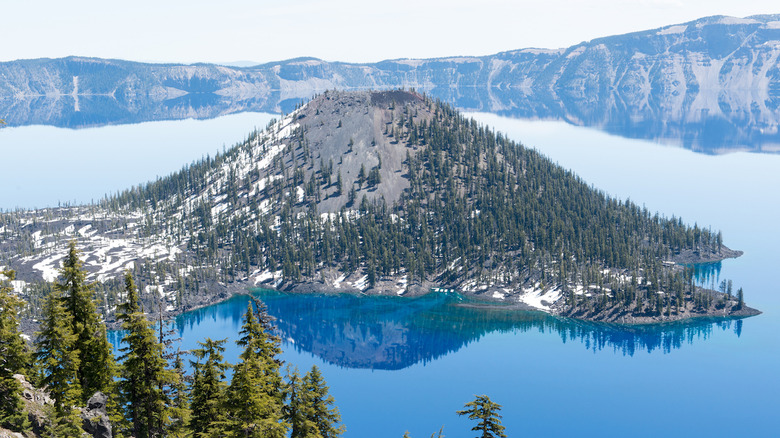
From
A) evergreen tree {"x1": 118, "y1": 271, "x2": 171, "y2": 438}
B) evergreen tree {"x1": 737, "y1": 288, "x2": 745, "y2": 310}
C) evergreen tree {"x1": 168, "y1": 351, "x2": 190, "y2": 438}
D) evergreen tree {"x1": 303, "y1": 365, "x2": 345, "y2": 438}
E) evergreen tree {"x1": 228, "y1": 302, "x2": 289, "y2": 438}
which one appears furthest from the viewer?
evergreen tree {"x1": 737, "y1": 288, "x2": 745, "y2": 310}

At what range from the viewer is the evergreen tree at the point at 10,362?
56781 mm

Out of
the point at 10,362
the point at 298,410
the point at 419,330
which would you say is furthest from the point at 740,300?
the point at 10,362

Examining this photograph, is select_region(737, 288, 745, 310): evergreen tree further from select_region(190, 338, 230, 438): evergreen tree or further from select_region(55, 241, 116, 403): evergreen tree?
select_region(55, 241, 116, 403): evergreen tree

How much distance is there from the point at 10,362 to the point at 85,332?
254 inches

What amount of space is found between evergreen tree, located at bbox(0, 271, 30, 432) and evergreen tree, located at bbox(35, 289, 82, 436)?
5.83 feet

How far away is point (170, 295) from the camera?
195875mm

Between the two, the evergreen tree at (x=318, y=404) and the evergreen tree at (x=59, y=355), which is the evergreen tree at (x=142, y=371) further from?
the evergreen tree at (x=318, y=404)

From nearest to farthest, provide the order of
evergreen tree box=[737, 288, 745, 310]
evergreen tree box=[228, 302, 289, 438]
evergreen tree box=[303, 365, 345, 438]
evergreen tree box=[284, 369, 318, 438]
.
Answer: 1. evergreen tree box=[228, 302, 289, 438]
2. evergreen tree box=[284, 369, 318, 438]
3. evergreen tree box=[303, 365, 345, 438]
4. evergreen tree box=[737, 288, 745, 310]

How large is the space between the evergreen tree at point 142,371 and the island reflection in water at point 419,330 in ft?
326

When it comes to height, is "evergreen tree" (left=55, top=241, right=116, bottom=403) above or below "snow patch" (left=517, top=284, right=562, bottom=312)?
above

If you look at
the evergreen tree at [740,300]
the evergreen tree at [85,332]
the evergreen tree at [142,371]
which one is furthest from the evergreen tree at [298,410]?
the evergreen tree at [740,300]

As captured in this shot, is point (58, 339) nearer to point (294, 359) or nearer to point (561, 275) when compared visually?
point (294, 359)

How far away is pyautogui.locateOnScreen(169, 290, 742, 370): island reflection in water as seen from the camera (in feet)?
552

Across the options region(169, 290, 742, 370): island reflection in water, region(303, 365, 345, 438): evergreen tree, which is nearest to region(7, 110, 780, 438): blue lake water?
region(169, 290, 742, 370): island reflection in water
